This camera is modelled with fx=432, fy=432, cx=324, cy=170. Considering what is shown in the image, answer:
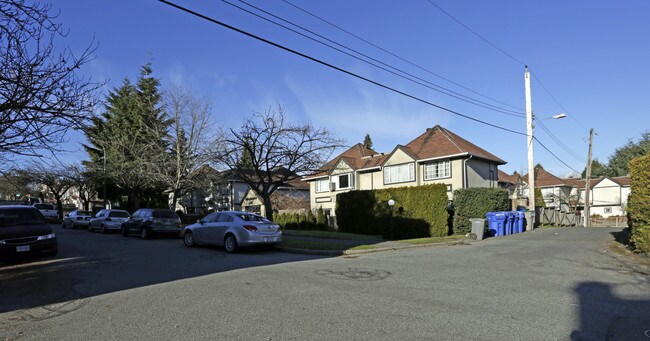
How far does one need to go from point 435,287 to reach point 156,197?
45.8m

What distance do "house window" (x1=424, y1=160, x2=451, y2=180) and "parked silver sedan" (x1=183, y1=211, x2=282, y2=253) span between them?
67.8 feet

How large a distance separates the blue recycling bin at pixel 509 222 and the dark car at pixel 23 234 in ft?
74.7

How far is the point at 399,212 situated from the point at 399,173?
10.2 m

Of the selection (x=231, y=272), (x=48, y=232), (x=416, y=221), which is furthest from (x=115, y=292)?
(x=416, y=221)

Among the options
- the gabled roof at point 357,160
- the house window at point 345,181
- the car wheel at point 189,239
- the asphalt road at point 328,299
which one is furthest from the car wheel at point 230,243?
the house window at point 345,181

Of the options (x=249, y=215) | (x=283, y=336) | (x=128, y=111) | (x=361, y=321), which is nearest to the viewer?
(x=283, y=336)

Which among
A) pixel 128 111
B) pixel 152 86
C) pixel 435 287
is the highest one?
pixel 152 86

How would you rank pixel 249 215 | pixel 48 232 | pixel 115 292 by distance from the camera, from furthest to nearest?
pixel 249 215 < pixel 48 232 < pixel 115 292

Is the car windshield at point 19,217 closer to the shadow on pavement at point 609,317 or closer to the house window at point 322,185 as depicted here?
the shadow on pavement at point 609,317

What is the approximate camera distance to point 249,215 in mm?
16672

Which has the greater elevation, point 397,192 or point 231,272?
point 397,192

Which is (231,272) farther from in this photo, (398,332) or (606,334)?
(606,334)

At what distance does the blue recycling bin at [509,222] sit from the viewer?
84.1 ft

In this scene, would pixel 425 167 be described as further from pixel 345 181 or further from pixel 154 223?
pixel 154 223
